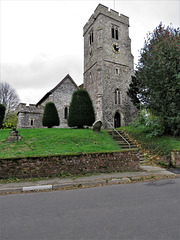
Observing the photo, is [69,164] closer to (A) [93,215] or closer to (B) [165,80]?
(A) [93,215]

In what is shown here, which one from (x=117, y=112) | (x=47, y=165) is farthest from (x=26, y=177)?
(x=117, y=112)

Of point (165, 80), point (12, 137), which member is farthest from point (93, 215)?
point (165, 80)

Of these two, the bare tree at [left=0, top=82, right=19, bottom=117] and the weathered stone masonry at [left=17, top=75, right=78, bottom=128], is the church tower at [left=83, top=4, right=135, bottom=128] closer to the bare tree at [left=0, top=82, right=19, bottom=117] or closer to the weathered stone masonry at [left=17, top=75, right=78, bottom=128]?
the weathered stone masonry at [left=17, top=75, right=78, bottom=128]

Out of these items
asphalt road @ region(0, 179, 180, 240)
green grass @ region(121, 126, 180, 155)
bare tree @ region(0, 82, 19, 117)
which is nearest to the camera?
asphalt road @ region(0, 179, 180, 240)

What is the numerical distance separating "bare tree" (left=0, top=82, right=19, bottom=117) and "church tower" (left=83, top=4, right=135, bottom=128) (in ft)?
67.4

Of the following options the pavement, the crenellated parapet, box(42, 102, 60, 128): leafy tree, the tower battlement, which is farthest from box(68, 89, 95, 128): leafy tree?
the tower battlement

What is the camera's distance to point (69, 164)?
6.80 m

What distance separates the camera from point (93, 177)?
6.45 m

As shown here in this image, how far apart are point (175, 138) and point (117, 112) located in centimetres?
1625

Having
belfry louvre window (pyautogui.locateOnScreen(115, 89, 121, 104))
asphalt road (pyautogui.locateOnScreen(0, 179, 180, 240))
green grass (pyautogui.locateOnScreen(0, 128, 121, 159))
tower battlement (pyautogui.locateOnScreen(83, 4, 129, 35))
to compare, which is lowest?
asphalt road (pyautogui.locateOnScreen(0, 179, 180, 240))

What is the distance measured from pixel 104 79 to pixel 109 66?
9.38ft

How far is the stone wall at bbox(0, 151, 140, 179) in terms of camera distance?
629cm

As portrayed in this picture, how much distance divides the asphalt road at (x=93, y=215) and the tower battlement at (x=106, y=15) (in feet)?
104

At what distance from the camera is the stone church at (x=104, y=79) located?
25078mm
